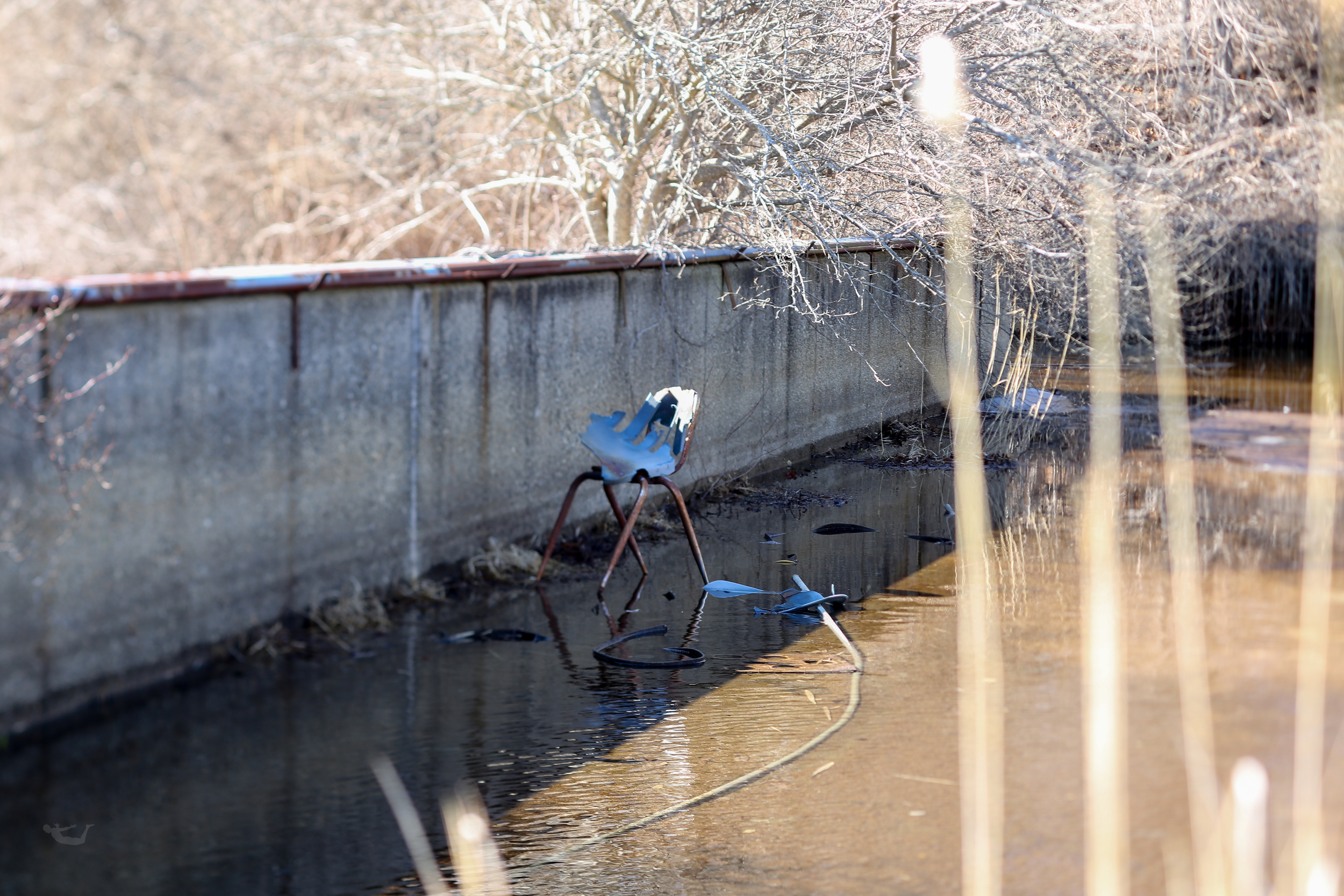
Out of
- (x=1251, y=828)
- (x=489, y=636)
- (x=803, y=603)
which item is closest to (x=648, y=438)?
(x=803, y=603)

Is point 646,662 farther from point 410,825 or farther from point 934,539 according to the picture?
point 934,539

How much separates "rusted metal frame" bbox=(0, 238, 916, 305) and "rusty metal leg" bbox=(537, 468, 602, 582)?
51.7 inches

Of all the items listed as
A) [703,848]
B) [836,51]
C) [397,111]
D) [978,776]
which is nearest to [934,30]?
[836,51]

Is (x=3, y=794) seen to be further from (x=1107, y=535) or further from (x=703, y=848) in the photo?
(x=1107, y=535)

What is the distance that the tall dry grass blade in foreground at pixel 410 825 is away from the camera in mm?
3932

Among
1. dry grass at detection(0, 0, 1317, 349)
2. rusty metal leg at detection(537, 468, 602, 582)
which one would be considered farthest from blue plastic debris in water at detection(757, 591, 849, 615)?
dry grass at detection(0, 0, 1317, 349)

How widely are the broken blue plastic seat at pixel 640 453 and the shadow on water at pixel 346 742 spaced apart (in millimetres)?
349

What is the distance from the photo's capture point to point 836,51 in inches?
404

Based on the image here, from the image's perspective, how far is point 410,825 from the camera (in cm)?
435

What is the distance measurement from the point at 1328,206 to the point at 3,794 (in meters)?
13.9

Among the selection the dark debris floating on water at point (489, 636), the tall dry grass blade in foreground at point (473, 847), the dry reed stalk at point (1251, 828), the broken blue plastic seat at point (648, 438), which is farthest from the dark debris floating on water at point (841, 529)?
the dry reed stalk at point (1251, 828)

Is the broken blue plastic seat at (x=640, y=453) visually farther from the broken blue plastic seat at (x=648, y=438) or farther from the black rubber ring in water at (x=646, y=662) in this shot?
the black rubber ring in water at (x=646, y=662)

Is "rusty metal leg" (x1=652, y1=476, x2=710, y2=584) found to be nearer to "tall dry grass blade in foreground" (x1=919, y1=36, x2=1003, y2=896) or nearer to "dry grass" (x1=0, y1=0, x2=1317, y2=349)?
"tall dry grass blade in foreground" (x1=919, y1=36, x2=1003, y2=896)

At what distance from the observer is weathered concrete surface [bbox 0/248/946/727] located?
5094mm
